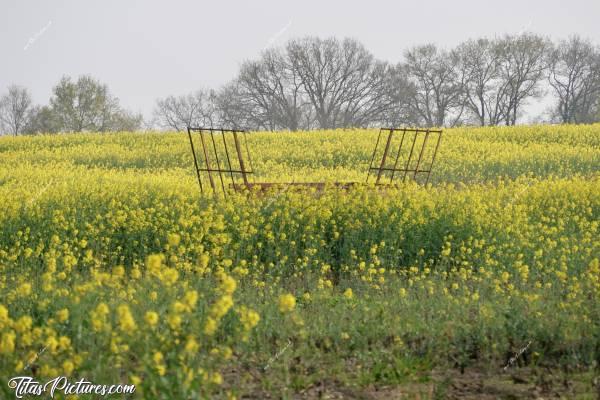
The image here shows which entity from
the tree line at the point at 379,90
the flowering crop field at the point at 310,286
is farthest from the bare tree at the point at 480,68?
the flowering crop field at the point at 310,286

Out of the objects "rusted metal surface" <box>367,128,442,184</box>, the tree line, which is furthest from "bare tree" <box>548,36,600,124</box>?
"rusted metal surface" <box>367,128,442,184</box>

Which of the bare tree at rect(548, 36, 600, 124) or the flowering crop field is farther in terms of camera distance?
the bare tree at rect(548, 36, 600, 124)

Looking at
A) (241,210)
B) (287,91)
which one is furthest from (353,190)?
(287,91)

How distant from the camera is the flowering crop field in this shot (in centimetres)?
541

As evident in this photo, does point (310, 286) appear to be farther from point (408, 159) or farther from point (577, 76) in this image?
point (577, 76)

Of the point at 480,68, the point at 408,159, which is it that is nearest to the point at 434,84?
the point at 480,68

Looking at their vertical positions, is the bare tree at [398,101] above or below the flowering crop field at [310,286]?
above

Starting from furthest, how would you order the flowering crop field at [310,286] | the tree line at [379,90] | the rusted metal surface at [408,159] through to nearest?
the tree line at [379,90] → the rusted metal surface at [408,159] → the flowering crop field at [310,286]

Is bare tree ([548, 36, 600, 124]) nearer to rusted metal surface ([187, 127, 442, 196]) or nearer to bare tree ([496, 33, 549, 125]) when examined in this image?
bare tree ([496, 33, 549, 125])

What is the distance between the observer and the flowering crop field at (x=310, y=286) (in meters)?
5.41

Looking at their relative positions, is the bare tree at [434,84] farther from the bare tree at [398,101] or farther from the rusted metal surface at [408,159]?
the rusted metal surface at [408,159]

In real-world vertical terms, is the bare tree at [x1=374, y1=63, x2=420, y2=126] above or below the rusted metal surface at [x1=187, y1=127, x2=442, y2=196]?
above

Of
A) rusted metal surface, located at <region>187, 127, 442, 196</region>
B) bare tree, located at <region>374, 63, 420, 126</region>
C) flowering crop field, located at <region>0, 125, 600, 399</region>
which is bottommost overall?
flowering crop field, located at <region>0, 125, 600, 399</region>

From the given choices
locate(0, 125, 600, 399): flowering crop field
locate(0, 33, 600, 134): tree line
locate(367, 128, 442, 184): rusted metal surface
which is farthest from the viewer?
locate(0, 33, 600, 134): tree line
